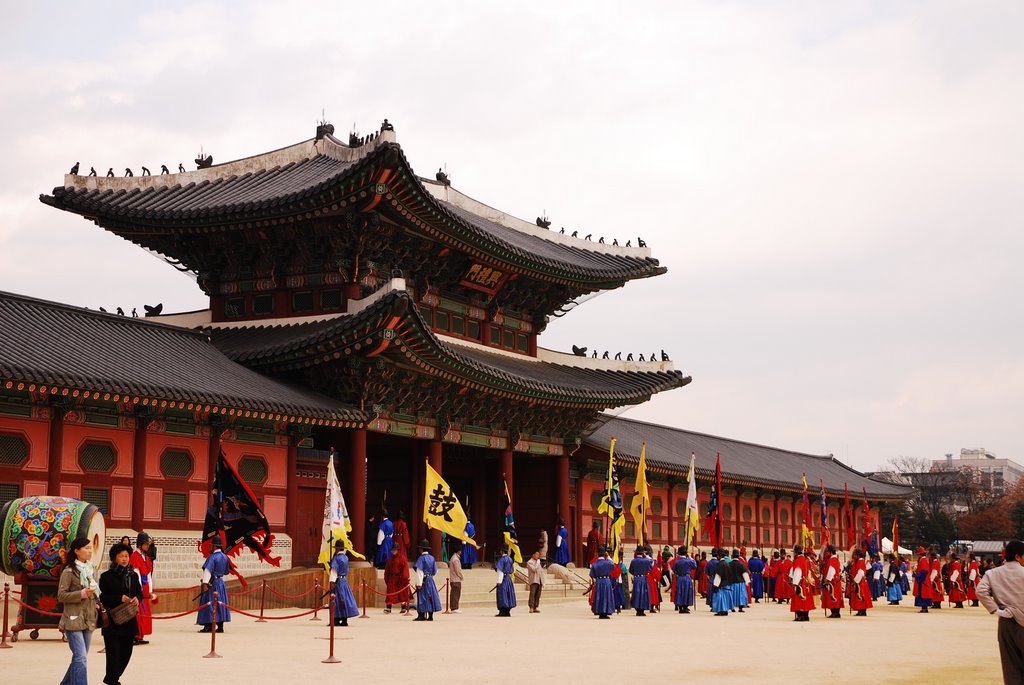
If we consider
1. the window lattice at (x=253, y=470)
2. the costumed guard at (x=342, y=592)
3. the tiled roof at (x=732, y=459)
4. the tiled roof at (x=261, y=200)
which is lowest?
the costumed guard at (x=342, y=592)

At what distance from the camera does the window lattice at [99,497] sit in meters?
24.4

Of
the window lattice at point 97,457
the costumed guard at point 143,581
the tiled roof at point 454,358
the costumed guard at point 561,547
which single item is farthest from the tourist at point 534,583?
the costumed guard at point 143,581

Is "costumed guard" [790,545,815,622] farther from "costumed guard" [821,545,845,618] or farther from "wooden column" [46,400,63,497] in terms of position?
"wooden column" [46,400,63,497]

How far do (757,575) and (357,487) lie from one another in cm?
1327

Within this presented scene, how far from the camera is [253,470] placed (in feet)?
92.4

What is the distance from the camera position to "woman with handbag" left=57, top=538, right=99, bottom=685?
11.8 meters

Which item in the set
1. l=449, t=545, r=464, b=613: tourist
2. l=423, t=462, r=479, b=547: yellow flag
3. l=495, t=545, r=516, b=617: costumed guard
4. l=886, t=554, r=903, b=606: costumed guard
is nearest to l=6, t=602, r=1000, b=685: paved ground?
l=495, t=545, r=516, b=617: costumed guard

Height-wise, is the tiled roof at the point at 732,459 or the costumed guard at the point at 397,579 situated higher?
the tiled roof at the point at 732,459

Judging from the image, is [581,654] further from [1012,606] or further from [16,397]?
[16,397]

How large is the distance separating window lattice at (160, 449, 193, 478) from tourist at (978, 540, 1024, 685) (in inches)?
739

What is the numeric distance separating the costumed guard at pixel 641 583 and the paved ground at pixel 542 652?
2285mm

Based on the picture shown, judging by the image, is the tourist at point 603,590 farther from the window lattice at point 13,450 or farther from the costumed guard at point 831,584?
the window lattice at point 13,450

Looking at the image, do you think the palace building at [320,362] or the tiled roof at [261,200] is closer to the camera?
the palace building at [320,362]

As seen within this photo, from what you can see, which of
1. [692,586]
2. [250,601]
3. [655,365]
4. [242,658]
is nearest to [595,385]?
[655,365]
